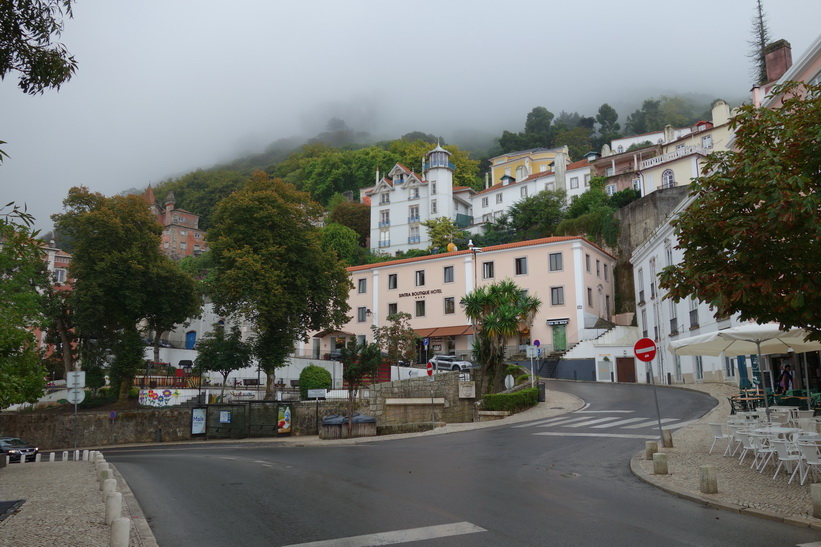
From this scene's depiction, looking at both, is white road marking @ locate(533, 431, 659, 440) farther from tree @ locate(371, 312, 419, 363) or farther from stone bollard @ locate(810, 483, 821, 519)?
tree @ locate(371, 312, 419, 363)

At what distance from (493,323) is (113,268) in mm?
24553

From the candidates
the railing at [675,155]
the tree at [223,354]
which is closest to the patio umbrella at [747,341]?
the tree at [223,354]

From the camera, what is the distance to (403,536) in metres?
7.88

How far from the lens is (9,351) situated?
14406 mm

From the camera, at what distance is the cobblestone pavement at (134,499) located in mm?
8492

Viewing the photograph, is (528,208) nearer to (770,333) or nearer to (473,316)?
(473,316)

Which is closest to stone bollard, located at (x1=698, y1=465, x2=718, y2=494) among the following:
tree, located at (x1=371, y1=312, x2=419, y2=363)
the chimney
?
the chimney

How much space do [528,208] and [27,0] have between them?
62.4 metres

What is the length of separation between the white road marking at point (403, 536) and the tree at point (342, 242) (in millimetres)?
64649

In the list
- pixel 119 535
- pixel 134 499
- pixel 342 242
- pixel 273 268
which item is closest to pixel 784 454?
pixel 119 535

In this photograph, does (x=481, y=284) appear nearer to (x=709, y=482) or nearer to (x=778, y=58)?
(x=778, y=58)

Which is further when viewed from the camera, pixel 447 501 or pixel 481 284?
pixel 481 284

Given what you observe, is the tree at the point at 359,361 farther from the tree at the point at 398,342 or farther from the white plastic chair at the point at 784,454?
the white plastic chair at the point at 784,454

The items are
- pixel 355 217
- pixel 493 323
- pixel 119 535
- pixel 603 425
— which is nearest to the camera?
pixel 119 535
